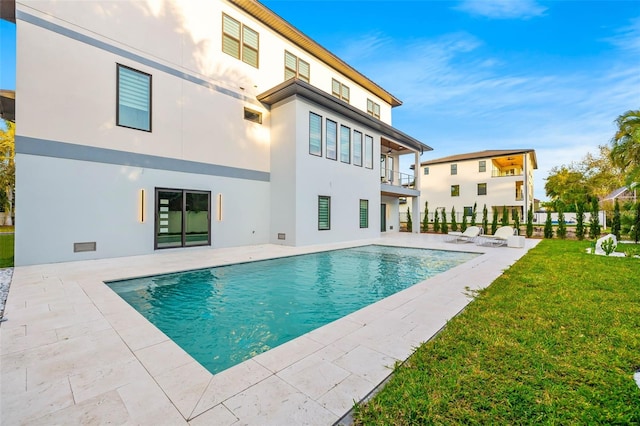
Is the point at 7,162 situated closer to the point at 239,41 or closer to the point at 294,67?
the point at 239,41

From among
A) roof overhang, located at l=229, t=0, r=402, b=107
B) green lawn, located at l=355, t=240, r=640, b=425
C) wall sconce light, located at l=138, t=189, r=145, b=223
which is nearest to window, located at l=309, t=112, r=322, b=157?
roof overhang, located at l=229, t=0, r=402, b=107

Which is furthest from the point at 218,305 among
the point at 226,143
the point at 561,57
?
the point at 561,57

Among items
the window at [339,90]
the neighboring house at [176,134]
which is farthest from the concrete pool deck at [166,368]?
the window at [339,90]

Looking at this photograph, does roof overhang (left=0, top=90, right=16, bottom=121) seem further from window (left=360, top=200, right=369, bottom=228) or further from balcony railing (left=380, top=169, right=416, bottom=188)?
balcony railing (left=380, top=169, right=416, bottom=188)

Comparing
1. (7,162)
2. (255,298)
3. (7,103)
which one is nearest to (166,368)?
(255,298)

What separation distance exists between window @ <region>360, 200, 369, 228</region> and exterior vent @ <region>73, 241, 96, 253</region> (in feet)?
37.6

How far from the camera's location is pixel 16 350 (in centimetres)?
282

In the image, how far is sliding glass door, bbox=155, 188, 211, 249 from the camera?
377 inches

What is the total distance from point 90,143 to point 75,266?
3514mm

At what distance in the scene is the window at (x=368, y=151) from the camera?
15.5 meters

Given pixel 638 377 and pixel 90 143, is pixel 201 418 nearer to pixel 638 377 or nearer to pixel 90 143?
pixel 638 377

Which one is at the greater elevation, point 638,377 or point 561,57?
point 561,57

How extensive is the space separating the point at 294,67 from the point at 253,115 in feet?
12.0

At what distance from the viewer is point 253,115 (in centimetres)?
1211
